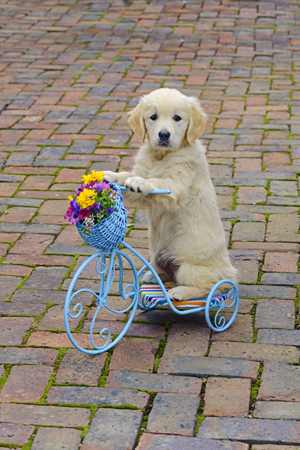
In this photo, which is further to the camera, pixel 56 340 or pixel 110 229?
pixel 56 340

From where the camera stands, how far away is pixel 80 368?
338 centimetres

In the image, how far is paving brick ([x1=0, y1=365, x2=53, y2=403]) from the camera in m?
3.14

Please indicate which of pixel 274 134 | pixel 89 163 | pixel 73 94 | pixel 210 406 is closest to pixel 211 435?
pixel 210 406

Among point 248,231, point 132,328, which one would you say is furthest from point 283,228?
point 132,328

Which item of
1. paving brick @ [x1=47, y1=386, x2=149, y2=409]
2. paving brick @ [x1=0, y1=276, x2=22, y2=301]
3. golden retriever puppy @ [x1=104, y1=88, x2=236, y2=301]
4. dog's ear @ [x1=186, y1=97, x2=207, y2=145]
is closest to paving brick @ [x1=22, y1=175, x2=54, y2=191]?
paving brick @ [x1=0, y1=276, x2=22, y2=301]

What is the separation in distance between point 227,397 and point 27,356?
3.64 ft

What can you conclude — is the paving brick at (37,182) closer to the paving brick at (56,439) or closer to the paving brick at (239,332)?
the paving brick at (239,332)

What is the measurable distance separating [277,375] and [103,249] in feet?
3.65

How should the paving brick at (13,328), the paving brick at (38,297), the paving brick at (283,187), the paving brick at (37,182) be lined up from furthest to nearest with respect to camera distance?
the paving brick at (37,182), the paving brick at (283,187), the paving brick at (38,297), the paving brick at (13,328)

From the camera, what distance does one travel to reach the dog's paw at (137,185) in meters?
3.22

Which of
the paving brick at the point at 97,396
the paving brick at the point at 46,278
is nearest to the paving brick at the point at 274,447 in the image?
the paving brick at the point at 97,396

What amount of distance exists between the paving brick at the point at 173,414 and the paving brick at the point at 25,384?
591 mm

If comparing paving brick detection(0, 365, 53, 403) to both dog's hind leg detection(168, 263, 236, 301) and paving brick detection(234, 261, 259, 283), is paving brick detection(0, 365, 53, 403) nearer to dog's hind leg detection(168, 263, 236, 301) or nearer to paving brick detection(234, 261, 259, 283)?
dog's hind leg detection(168, 263, 236, 301)

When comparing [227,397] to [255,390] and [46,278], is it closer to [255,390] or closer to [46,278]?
[255,390]
